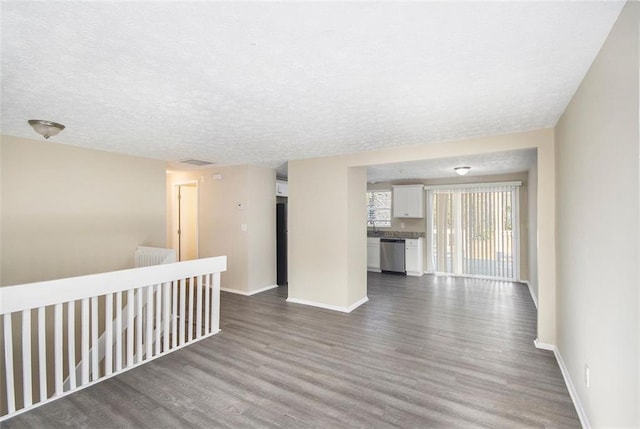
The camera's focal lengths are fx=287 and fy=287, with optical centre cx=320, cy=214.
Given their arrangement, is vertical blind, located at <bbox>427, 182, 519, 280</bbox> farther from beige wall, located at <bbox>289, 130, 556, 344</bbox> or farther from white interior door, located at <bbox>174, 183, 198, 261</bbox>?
white interior door, located at <bbox>174, 183, 198, 261</bbox>

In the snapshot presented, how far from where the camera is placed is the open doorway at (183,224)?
6.43 metres

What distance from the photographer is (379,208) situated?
7844mm

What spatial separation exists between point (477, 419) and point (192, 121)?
3.38 metres

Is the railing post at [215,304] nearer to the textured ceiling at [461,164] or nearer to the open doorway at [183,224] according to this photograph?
the textured ceiling at [461,164]

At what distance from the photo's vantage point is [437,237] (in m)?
6.95

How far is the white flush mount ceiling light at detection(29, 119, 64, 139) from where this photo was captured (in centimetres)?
267

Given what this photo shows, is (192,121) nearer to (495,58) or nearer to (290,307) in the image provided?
(495,58)

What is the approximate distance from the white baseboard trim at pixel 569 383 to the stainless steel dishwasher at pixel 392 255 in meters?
3.74

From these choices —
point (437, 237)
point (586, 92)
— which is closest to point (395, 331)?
point (586, 92)

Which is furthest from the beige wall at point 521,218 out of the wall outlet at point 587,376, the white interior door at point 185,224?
the white interior door at point 185,224

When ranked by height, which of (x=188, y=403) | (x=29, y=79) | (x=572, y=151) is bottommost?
(x=188, y=403)

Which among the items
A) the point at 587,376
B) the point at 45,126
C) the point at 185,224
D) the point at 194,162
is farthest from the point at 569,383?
the point at 185,224

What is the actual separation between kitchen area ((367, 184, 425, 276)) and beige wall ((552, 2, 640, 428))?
4527 millimetres

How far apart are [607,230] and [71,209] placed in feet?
17.2
